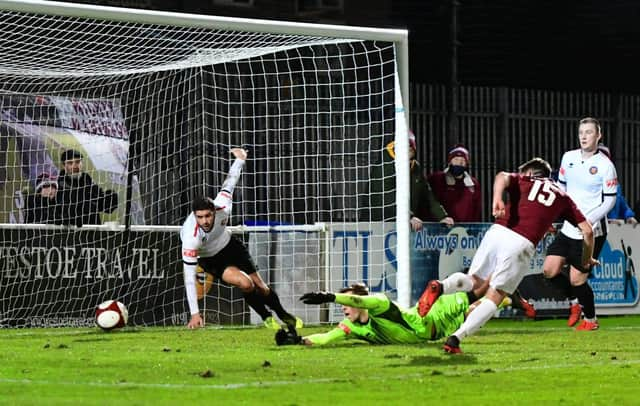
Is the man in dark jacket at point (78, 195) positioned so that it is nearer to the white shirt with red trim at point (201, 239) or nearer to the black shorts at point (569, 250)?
the white shirt with red trim at point (201, 239)

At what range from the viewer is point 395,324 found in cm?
1139

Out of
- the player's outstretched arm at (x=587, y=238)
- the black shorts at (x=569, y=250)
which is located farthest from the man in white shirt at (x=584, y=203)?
the player's outstretched arm at (x=587, y=238)

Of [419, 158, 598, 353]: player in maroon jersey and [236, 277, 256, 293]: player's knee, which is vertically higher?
[419, 158, 598, 353]: player in maroon jersey

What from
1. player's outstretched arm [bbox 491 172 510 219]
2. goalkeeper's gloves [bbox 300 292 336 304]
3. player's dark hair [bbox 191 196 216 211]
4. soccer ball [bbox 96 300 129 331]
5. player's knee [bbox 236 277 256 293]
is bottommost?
soccer ball [bbox 96 300 129 331]

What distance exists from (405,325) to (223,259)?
2.89 meters

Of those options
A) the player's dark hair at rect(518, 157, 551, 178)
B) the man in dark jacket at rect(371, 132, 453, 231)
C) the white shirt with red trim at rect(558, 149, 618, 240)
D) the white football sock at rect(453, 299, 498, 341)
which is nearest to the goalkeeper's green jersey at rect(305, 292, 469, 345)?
the white football sock at rect(453, 299, 498, 341)

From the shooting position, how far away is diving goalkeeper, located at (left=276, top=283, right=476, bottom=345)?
36.9ft

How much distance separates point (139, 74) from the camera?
16891 mm

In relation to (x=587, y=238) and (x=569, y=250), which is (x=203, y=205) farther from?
(x=569, y=250)

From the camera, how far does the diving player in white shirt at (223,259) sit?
13555 millimetres

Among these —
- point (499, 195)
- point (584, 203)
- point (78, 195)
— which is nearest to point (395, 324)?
point (499, 195)

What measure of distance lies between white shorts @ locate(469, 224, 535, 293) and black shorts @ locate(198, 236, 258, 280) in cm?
319

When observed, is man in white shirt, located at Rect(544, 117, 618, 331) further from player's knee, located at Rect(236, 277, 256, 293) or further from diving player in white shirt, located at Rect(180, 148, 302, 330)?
player's knee, located at Rect(236, 277, 256, 293)

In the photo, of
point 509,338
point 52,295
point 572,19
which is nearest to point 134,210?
point 52,295
